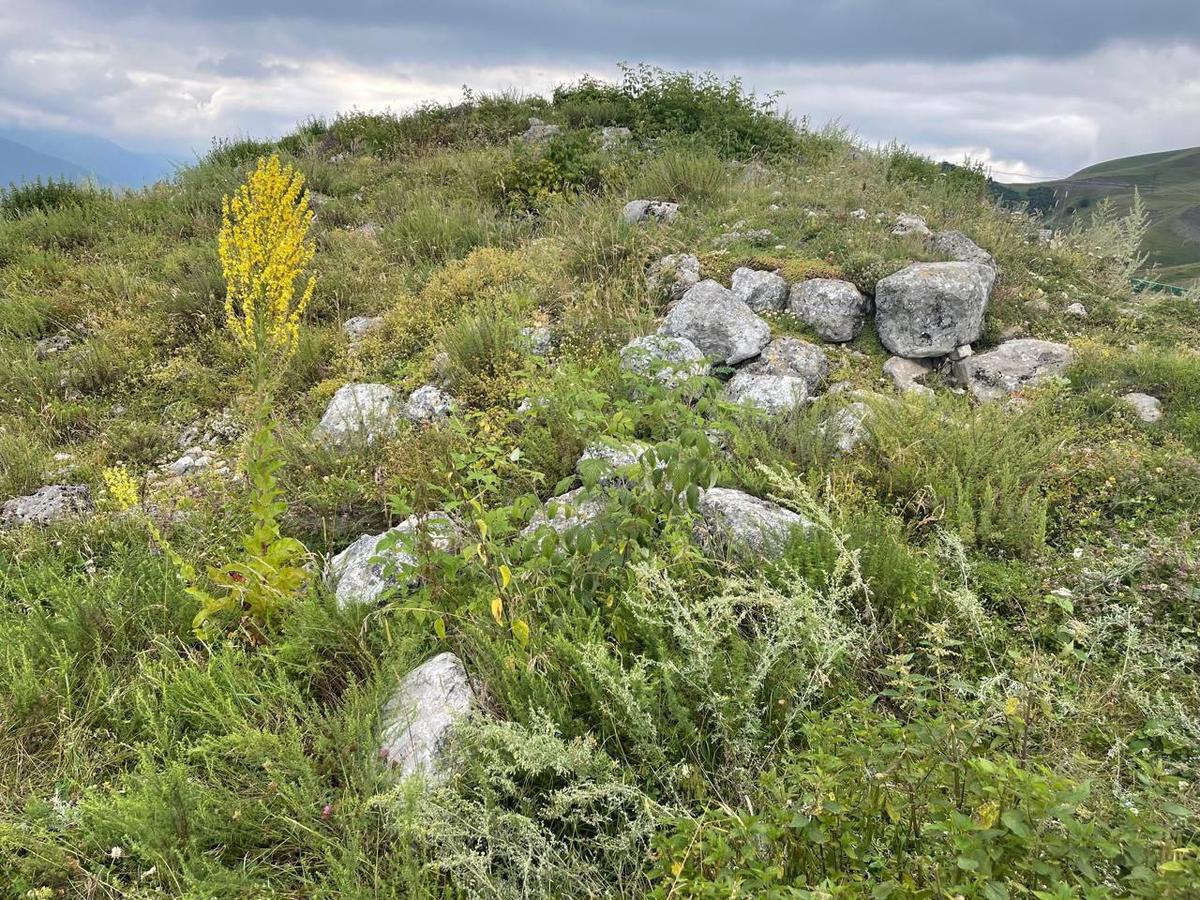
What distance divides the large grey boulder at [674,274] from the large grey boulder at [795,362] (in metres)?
1.21

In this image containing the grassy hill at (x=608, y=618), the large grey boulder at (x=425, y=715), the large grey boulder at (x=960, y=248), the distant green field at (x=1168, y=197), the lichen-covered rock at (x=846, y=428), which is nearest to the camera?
the grassy hill at (x=608, y=618)

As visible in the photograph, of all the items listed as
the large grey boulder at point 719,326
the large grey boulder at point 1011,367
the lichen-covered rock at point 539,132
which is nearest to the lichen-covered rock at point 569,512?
the large grey boulder at point 719,326

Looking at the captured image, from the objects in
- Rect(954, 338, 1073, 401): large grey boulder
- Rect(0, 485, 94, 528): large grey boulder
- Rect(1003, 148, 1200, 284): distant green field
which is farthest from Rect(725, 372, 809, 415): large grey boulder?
Rect(1003, 148, 1200, 284): distant green field

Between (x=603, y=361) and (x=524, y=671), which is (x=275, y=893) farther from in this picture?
(x=603, y=361)

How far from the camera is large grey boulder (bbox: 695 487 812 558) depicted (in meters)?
3.14

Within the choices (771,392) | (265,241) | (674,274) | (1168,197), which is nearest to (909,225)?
(674,274)

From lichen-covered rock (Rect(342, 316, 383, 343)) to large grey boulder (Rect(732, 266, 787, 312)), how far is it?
3.68 m

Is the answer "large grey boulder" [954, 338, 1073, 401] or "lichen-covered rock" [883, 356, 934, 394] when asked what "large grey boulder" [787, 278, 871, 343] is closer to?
"lichen-covered rock" [883, 356, 934, 394]

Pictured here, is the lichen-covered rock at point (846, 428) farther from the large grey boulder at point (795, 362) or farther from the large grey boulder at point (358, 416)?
the large grey boulder at point (358, 416)

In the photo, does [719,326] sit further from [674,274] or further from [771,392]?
[674,274]

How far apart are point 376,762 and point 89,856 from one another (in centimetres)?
104

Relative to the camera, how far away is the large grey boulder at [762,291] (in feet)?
20.2

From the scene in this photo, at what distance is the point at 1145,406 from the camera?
4621 mm

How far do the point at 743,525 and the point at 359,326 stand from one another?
16.8 ft
